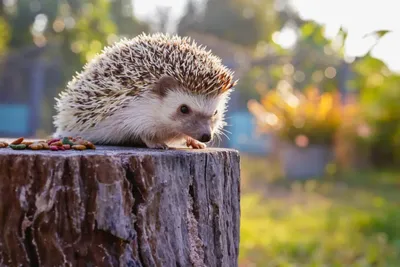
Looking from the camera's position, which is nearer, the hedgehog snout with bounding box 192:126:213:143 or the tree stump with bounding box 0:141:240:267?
the tree stump with bounding box 0:141:240:267

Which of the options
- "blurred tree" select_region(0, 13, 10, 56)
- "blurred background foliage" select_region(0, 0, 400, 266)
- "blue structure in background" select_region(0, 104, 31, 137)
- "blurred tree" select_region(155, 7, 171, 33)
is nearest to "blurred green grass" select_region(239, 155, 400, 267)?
"blurred background foliage" select_region(0, 0, 400, 266)

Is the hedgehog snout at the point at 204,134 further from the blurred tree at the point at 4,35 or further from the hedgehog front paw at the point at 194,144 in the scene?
the blurred tree at the point at 4,35

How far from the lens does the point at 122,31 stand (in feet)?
43.6

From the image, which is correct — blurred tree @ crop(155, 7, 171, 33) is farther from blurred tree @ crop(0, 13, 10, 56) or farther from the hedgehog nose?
the hedgehog nose

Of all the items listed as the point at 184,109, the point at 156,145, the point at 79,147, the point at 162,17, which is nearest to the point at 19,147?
the point at 79,147

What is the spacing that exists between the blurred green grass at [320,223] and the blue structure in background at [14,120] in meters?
8.91

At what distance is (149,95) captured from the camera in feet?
8.77

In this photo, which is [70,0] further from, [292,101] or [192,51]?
[192,51]

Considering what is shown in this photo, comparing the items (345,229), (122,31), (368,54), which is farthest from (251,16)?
(368,54)

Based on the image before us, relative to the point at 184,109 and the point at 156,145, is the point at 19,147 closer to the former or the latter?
the point at 156,145

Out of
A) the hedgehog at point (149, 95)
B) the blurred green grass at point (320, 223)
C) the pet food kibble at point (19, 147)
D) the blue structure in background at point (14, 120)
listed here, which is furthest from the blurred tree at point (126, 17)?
the pet food kibble at point (19, 147)

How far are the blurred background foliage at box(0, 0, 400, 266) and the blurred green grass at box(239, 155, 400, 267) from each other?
0.01 meters

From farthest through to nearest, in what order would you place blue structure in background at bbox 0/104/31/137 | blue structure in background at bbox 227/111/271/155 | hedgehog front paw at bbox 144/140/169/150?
blue structure in background at bbox 227/111/271/155
blue structure in background at bbox 0/104/31/137
hedgehog front paw at bbox 144/140/169/150

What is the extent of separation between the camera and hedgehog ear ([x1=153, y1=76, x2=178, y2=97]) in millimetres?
2607
